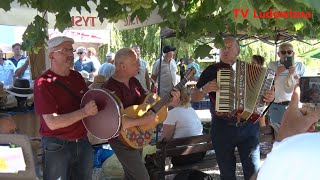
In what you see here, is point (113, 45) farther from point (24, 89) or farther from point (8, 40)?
point (24, 89)

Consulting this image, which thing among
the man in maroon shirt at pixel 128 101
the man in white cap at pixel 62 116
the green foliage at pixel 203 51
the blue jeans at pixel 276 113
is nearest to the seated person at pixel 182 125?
the man in maroon shirt at pixel 128 101

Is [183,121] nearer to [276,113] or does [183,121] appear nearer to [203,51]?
[203,51]

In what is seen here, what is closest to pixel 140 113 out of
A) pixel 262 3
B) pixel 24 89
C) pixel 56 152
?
pixel 56 152

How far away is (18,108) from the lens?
6.23 meters

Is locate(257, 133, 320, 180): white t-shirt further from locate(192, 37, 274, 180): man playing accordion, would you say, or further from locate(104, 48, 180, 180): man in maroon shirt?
locate(192, 37, 274, 180): man playing accordion

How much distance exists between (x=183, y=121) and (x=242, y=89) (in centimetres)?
131

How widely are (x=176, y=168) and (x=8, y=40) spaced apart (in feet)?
20.3

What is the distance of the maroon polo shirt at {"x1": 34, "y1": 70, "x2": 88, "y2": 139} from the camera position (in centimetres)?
331

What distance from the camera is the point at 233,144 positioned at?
4281 millimetres

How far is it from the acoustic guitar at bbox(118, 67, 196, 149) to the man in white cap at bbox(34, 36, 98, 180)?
1.18 feet

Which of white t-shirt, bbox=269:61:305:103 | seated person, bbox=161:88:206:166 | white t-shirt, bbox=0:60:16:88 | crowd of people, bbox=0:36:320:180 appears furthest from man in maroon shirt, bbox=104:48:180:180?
white t-shirt, bbox=0:60:16:88

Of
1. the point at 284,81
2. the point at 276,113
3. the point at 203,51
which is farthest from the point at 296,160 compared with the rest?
the point at 276,113

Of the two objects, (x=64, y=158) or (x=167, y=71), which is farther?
(x=167, y=71)

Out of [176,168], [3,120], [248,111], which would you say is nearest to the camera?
[3,120]
